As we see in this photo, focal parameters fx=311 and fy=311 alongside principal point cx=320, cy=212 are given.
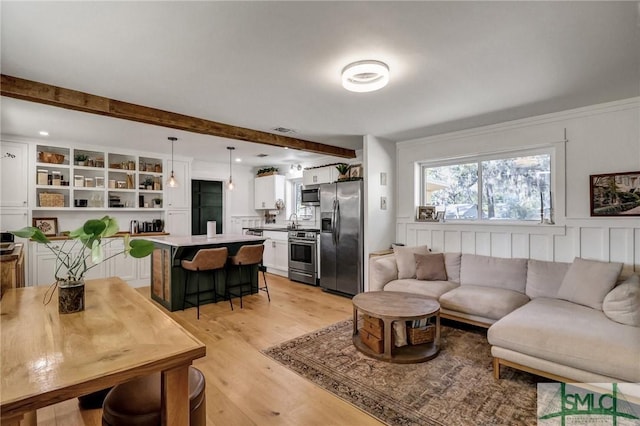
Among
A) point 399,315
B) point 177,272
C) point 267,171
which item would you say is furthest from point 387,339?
point 267,171

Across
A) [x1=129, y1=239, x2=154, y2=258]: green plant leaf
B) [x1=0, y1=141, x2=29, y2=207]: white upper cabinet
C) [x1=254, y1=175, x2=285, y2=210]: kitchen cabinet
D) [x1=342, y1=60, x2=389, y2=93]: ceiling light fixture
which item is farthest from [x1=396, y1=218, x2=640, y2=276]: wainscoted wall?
[x1=0, y1=141, x2=29, y2=207]: white upper cabinet

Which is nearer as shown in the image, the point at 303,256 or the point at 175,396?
the point at 175,396

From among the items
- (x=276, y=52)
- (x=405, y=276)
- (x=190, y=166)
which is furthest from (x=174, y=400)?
(x=190, y=166)

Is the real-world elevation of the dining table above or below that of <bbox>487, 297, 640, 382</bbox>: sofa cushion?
above

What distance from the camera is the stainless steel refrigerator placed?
4758 millimetres

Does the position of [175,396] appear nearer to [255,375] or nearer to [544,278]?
[255,375]

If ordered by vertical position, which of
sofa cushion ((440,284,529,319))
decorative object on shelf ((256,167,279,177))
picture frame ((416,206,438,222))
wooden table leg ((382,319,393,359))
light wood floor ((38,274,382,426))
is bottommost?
light wood floor ((38,274,382,426))

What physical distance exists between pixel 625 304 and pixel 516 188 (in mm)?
1871

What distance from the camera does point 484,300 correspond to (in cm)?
312

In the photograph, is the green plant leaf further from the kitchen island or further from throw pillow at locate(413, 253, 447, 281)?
throw pillow at locate(413, 253, 447, 281)

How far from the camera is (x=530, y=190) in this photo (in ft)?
12.5

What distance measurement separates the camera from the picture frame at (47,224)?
15.7ft

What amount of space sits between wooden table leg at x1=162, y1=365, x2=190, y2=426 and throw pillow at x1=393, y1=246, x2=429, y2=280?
3303mm

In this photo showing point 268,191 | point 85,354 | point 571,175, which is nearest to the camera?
point 85,354
